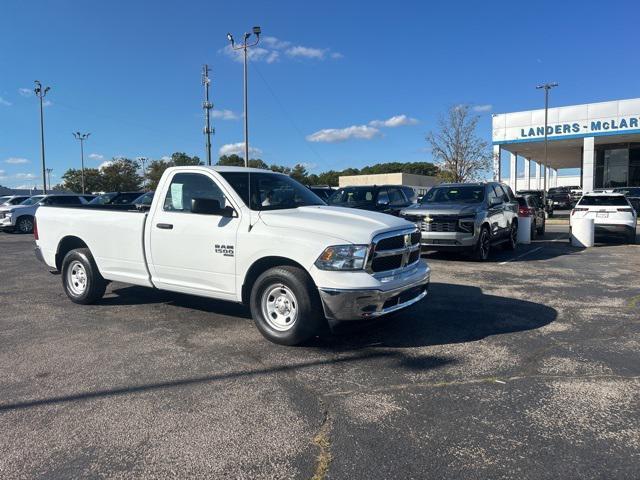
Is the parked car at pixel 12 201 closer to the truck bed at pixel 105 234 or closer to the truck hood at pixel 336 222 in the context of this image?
the truck bed at pixel 105 234

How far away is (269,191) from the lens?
5980 millimetres

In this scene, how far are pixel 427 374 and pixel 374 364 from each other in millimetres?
523

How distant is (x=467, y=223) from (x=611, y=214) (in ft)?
22.6

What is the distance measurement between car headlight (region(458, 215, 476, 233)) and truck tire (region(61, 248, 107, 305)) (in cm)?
746

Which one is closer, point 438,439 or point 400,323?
point 438,439

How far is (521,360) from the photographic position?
15.8 ft

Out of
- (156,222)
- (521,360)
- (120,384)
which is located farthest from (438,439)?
(156,222)

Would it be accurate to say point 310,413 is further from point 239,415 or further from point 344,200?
point 344,200

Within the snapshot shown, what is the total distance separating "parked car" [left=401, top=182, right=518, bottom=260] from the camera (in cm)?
1098

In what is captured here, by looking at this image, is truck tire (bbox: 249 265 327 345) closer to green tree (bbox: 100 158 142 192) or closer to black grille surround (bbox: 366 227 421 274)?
black grille surround (bbox: 366 227 421 274)

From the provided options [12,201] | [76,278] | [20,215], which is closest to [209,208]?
[76,278]

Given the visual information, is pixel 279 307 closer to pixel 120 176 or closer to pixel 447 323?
pixel 447 323

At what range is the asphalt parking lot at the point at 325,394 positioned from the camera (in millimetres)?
3080

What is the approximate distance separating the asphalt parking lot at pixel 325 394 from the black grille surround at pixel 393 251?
0.86 m
